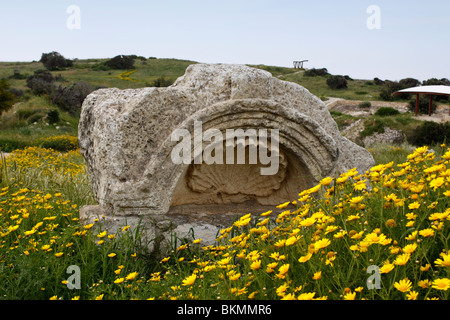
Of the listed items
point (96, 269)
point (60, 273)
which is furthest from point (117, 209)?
point (60, 273)

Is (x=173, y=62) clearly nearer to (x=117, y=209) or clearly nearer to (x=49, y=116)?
(x=49, y=116)

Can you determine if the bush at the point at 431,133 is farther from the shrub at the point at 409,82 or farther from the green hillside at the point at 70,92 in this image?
the shrub at the point at 409,82

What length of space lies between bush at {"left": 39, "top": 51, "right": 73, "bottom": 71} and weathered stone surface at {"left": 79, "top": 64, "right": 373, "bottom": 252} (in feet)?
150

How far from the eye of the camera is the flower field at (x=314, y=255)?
194 cm

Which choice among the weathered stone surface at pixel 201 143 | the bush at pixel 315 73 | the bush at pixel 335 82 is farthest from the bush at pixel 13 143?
the bush at pixel 315 73

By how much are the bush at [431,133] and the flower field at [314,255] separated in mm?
12841

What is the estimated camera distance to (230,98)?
149 inches

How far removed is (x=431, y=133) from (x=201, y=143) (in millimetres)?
13457

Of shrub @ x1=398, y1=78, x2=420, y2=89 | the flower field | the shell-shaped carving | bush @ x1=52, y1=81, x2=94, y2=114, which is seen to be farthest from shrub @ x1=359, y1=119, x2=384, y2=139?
shrub @ x1=398, y1=78, x2=420, y2=89

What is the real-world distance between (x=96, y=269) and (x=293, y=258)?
5.68ft

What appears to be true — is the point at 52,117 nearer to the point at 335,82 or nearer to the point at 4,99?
the point at 4,99

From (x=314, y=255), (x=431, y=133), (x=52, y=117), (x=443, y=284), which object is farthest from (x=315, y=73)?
(x=443, y=284)

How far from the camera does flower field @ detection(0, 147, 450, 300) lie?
194 cm
